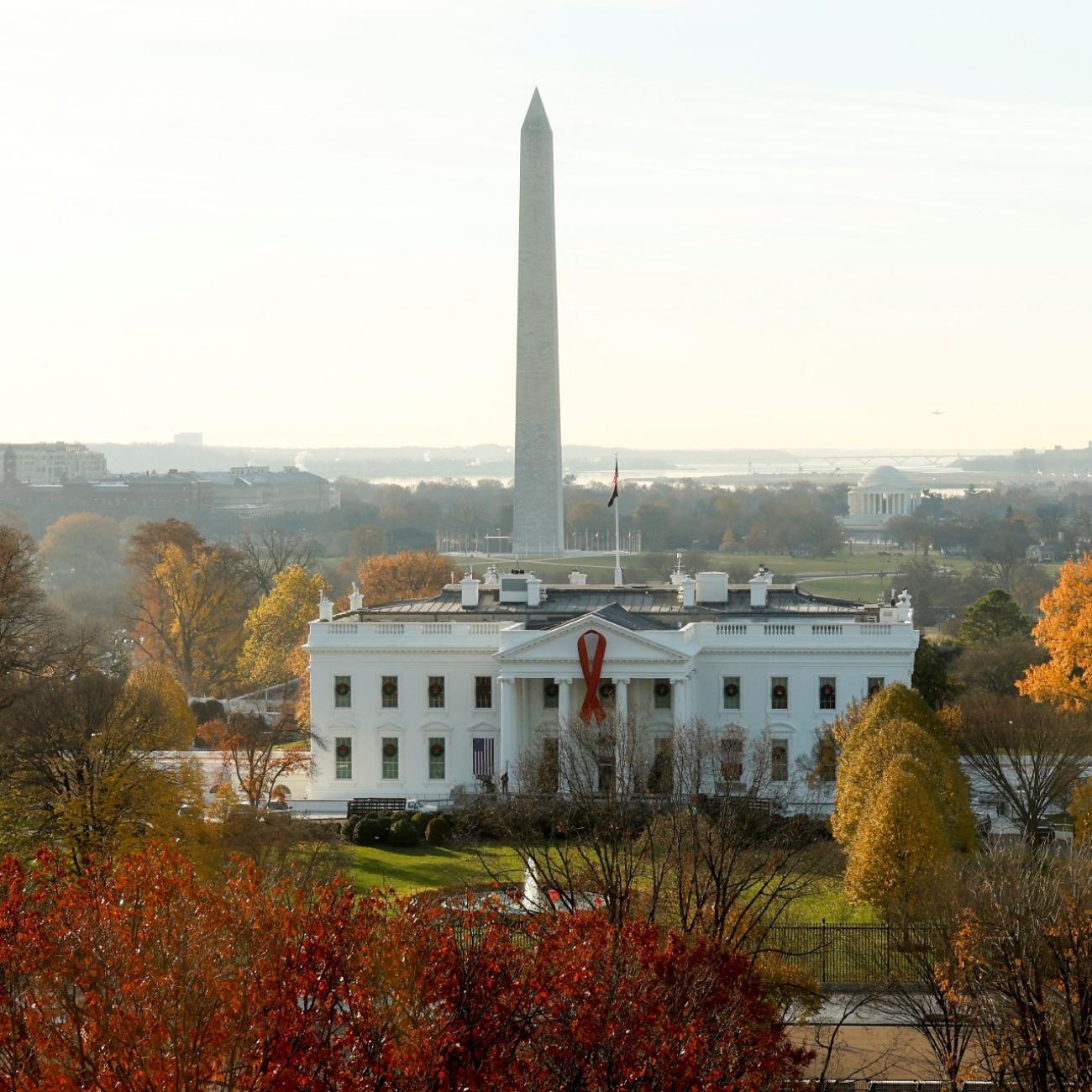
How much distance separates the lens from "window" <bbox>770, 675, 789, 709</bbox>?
76250mm

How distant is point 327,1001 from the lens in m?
30.9

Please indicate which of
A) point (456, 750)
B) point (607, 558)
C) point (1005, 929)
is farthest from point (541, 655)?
point (607, 558)

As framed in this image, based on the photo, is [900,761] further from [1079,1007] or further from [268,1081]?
→ [268,1081]

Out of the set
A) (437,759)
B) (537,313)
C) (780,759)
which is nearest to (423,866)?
(437,759)

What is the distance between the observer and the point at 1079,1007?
1415 inches

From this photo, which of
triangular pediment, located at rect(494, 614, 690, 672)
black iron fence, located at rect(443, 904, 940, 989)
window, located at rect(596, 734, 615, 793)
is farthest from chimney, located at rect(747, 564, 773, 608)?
black iron fence, located at rect(443, 904, 940, 989)

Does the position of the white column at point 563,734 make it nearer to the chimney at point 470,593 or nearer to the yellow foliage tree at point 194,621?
the chimney at point 470,593

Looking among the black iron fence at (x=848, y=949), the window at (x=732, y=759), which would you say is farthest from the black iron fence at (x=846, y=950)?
the window at (x=732, y=759)

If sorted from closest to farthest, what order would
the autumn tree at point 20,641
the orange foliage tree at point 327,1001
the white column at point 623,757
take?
1. the orange foliage tree at point 327,1001
2. the white column at point 623,757
3. the autumn tree at point 20,641

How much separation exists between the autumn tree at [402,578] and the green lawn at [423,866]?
1686 inches

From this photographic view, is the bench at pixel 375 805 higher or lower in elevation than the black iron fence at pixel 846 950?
lower

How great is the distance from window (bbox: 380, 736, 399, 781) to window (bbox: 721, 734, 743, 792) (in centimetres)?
1272

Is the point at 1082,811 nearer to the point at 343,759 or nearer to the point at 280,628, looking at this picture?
the point at 343,759

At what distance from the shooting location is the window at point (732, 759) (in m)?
57.3
